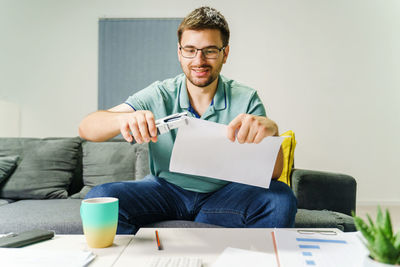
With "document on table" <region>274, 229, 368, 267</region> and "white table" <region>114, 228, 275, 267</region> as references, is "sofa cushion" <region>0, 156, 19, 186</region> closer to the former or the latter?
"white table" <region>114, 228, 275, 267</region>

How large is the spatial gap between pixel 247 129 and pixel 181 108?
1.69 ft

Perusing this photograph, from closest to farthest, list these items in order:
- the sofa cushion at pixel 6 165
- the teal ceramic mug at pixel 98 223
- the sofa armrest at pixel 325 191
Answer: the teal ceramic mug at pixel 98 223 < the sofa armrest at pixel 325 191 < the sofa cushion at pixel 6 165

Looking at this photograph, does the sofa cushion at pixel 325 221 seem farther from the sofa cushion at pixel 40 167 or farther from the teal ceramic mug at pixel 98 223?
the sofa cushion at pixel 40 167

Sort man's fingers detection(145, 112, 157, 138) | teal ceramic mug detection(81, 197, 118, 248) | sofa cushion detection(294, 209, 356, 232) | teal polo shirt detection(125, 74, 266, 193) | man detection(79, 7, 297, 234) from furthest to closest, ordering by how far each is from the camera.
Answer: sofa cushion detection(294, 209, 356, 232) < teal polo shirt detection(125, 74, 266, 193) < man detection(79, 7, 297, 234) < man's fingers detection(145, 112, 157, 138) < teal ceramic mug detection(81, 197, 118, 248)

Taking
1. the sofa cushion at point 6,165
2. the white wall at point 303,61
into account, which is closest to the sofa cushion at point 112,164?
the sofa cushion at point 6,165

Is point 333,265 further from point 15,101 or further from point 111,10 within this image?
point 15,101

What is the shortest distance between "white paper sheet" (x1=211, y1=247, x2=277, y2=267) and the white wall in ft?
8.96

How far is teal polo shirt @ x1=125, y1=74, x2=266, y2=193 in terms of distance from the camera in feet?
4.13

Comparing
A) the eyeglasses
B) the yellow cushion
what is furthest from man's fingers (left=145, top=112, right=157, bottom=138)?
the yellow cushion

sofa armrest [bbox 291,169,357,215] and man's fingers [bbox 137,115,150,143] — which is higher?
man's fingers [bbox 137,115,150,143]

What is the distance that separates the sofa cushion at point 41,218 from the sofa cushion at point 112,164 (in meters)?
0.30

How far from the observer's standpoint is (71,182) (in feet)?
6.76

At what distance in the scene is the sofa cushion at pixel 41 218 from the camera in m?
1.45

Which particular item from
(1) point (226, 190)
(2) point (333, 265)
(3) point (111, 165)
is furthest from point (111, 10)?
(2) point (333, 265)
